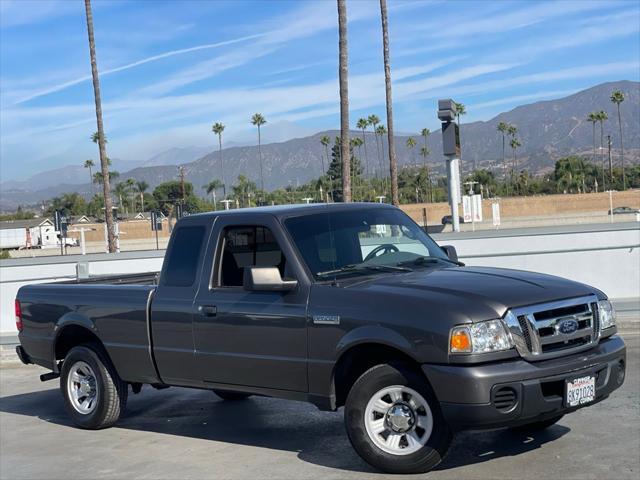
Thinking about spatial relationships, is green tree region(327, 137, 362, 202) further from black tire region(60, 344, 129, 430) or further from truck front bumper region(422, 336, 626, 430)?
truck front bumper region(422, 336, 626, 430)

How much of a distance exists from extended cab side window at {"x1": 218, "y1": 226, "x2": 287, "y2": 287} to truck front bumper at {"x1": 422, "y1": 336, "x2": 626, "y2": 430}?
1916 millimetres

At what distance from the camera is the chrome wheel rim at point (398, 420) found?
617cm

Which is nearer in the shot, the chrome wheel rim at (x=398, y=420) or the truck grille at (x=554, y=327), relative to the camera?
the truck grille at (x=554, y=327)

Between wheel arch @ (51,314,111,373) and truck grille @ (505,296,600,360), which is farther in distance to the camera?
wheel arch @ (51,314,111,373)

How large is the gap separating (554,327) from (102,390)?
14.9 ft

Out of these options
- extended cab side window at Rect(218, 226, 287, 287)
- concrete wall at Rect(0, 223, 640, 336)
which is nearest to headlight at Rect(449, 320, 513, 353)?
extended cab side window at Rect(218, 226, 287, 287)

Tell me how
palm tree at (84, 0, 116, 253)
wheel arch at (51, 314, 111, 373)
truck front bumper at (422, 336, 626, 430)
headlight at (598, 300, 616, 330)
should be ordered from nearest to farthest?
truck front bumper at (422, 336, 626, 430)
headlight at (598, 300, 616, 330)
wheel arch at (51, 314, 111, 373)
palm tree at (84, 0, 116, 253)

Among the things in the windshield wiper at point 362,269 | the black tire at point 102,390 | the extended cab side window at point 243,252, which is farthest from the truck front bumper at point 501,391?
the black tire at point 102,390

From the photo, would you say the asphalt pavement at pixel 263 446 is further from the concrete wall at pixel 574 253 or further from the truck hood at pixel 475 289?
the concrete wall at pixel 574 253

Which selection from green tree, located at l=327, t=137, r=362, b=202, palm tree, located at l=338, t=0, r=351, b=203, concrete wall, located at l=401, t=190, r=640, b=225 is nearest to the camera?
palm tree, located at l=338, t=0, r=351, b=203

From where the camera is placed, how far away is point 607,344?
648 cm

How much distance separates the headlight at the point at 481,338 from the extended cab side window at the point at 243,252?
1.94 meters

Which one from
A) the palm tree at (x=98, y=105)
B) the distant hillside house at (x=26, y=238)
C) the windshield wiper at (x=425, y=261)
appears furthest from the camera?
the distant hillside house at (x=26, y=238)

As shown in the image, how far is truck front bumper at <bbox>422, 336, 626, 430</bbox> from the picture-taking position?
5.79 m
